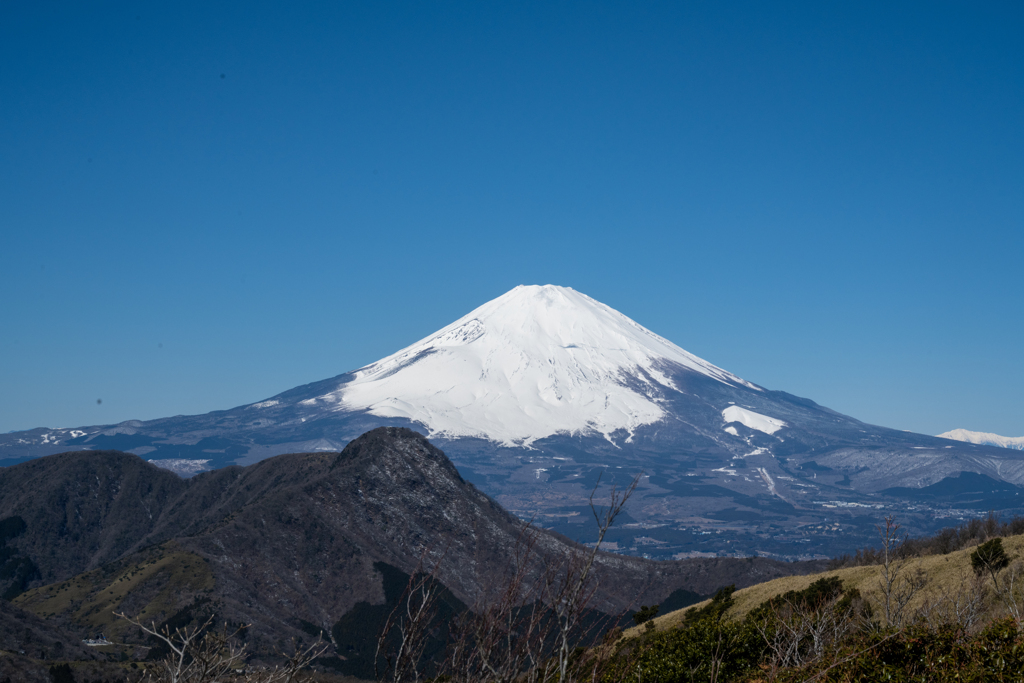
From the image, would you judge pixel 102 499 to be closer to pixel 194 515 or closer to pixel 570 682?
pixel 194 515

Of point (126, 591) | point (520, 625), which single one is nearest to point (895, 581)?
point (520, 625)

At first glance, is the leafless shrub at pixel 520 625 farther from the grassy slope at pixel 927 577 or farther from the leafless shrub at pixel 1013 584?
the grassy slope at pixel 927 577

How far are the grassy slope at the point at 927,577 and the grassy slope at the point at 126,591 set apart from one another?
53.1 meters

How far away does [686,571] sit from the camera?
105812 mm

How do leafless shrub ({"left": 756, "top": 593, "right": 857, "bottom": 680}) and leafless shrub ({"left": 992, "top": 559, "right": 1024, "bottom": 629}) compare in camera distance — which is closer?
leafless shrub ({"left": 756, "top": 593, "right": 857, "bottom": 680})

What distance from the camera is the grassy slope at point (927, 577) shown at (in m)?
23.9

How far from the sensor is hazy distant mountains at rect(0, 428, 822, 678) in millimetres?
73938

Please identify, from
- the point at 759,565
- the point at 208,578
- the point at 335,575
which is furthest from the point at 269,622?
the point at 759,565

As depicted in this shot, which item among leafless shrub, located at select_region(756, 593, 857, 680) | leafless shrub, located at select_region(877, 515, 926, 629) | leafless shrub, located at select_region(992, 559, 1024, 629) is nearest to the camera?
leafless shrub, located at select_region(756, 593, 857, 680)

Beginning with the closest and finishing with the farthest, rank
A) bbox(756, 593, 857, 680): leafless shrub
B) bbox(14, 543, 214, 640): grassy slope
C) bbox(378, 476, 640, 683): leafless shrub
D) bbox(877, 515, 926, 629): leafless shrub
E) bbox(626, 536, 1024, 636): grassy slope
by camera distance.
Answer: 1. bbox(378, 476, 640, 683): leafless shrub
2. bbox(756, 593, 857, 680): leafless shrub
3. bbox(877, 515, 926, 629): leafless shrub
4. bbox(626, 536, 1024, 636): grassy slope
5. bbox(14, 543, 214, 640): grassy slope

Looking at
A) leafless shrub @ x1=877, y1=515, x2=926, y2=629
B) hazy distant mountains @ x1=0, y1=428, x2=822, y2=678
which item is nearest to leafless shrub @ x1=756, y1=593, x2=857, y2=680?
leafless shrub @ x1=877, y1=515, x2=926, y2=629

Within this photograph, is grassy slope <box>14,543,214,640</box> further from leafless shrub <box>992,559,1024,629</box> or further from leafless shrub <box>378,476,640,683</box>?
leafless shrub <box>992,559,1024,629</box>

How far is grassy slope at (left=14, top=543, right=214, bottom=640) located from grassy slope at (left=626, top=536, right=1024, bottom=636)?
53.1m

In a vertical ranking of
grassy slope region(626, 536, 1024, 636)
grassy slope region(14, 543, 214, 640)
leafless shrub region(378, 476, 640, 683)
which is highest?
leafless shrub region(378, 476, 640, 683)
